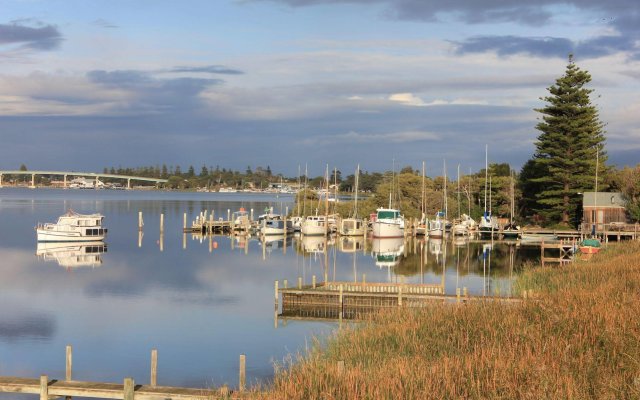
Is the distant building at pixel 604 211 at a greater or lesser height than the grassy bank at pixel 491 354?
greater

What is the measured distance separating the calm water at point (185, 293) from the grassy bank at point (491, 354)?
4.23m

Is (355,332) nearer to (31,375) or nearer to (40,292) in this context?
(31,375)

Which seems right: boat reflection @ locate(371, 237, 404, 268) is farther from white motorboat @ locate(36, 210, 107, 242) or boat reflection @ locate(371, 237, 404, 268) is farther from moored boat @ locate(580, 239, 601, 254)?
white motorboat @ locate(36, 210, 107, 242)

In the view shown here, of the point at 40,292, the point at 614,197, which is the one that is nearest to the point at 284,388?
the point at 40,292

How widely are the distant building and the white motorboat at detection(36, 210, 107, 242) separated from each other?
49578 mm

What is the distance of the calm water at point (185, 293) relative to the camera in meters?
29.7

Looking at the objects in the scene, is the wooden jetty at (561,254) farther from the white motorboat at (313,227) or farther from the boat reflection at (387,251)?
the white motorboat at (313,227)

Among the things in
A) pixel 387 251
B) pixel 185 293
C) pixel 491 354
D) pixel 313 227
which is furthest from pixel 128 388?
pixel 313 227

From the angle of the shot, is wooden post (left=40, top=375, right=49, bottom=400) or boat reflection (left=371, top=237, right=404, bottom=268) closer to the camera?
wooden post (left=40, top=375, right=49, bottom=400)

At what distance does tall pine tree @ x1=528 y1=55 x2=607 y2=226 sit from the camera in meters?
89.0

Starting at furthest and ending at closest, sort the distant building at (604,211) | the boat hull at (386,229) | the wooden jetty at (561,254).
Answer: the boat hull at (386,229) < the distant building at (604,211) < the wooden jetty at (561,254)

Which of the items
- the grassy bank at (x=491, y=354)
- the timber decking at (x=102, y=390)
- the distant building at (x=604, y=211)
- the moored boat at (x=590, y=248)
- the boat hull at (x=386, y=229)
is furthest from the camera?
the boat hull at (x=386, y=229)

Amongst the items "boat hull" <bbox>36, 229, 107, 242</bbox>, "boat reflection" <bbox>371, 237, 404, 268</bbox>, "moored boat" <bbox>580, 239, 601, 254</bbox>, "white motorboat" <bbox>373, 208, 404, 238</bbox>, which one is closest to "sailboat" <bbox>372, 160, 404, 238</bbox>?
"white motorboat" <bbox>373, 208, 404, 238</bbox>

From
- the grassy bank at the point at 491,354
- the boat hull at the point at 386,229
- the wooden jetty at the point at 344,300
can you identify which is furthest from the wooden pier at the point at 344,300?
the boat hull at the point at 386,229
